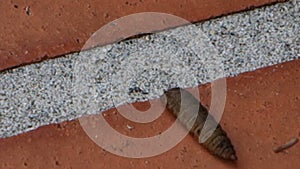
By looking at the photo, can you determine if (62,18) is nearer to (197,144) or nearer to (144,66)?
(144,66)

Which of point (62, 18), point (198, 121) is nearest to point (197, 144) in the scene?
point (198, 121)

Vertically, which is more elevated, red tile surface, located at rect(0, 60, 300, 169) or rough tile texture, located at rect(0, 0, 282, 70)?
rough tile texture, located at rect(0, 0, 282, 70)

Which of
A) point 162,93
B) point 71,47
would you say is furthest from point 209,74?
point 71,47

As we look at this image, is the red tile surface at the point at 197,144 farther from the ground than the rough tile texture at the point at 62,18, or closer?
closer
